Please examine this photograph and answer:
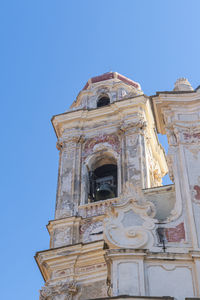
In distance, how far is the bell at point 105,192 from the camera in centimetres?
1866

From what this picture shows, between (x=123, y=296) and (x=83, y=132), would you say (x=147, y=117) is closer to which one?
(x=83, y=132)

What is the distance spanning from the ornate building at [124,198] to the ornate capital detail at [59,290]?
0.03m

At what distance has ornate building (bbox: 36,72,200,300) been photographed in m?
8.98

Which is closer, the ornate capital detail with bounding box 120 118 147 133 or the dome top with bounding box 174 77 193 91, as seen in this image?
the dome top with bounding box 174 77 193 91

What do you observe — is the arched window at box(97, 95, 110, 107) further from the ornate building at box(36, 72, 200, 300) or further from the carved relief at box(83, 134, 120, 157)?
the carved relief at box(83, 134, 120, 157)

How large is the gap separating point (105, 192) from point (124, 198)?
8603 mm

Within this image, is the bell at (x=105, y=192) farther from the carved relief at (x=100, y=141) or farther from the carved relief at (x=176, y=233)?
the carved relief at (x=176, y=233)

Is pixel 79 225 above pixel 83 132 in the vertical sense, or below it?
below

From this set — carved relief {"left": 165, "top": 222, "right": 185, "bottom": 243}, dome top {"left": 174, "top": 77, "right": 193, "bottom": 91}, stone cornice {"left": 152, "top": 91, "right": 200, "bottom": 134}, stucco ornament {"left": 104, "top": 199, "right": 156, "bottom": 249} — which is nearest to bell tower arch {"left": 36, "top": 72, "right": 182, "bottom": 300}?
stucco ornament {"left": 104, "top": 199, "right": 156, "bottom": 249}

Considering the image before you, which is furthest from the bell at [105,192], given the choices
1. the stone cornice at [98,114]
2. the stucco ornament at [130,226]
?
the stucco ornament at [130,226]

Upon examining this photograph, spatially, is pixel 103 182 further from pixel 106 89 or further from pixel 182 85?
pixel 182 85

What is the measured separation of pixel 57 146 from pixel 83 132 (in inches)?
39.4

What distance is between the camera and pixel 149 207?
9984 mm

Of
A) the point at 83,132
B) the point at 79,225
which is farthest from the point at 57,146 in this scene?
the point at 79,225
